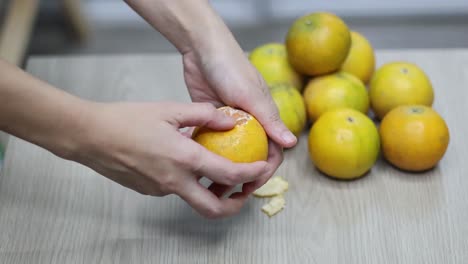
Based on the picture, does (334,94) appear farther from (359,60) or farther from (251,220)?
(251,220)

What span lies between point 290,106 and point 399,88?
0.19 m

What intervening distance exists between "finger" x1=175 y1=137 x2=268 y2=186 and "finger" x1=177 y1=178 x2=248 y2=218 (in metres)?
0.02

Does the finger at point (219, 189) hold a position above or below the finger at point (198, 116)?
below

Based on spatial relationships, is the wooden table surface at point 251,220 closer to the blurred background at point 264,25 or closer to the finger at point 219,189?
the finger at point 219,189

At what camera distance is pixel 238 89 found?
924 millimetres

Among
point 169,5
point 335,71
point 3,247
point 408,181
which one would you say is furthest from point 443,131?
point 3,247

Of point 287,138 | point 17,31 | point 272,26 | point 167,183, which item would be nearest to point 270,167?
point 287,138

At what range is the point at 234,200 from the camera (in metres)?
0.86

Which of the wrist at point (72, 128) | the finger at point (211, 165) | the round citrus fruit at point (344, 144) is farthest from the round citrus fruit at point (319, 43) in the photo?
the wrist at point (72, 128)

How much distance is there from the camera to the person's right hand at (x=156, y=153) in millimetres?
758

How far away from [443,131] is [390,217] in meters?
0.16

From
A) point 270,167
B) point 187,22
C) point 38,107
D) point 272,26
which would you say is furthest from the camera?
point 272,26

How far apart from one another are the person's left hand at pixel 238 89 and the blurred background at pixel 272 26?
1.32 m

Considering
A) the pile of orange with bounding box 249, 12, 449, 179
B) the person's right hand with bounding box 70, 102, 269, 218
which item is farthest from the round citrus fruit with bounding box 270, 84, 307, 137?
the person's right hand with bounding box 70, 102, 269, 218
